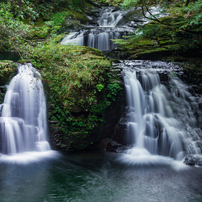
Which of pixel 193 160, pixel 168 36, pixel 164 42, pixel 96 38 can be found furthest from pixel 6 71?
pixel 168 36

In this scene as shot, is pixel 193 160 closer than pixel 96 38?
Yes

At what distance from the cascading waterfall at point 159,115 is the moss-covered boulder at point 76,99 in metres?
1.18

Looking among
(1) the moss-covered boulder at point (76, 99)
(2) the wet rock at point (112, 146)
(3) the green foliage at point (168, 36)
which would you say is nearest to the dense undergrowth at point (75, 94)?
(1) the moss-covered boulder at point (76, 99)

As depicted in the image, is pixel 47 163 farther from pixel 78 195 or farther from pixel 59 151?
pixel 78 195

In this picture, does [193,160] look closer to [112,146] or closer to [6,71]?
[112,146]

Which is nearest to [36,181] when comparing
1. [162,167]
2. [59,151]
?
[59,151]

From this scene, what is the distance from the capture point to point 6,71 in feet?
21.5

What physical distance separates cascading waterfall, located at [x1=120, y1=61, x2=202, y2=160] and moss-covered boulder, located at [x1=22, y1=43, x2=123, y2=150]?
118cm

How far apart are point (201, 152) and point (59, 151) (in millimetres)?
4951

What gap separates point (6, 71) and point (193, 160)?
7.03 metres

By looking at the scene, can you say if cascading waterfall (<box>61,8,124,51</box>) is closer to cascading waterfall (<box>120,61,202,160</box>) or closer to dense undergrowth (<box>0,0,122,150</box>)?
cascading waterfall (<box>120,61,202,160</box>)

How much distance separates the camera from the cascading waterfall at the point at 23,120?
20.0ft

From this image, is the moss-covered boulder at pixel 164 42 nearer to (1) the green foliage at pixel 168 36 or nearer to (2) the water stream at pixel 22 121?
(1) the green foliage at pixel 168 36

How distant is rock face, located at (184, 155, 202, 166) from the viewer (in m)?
5.79
